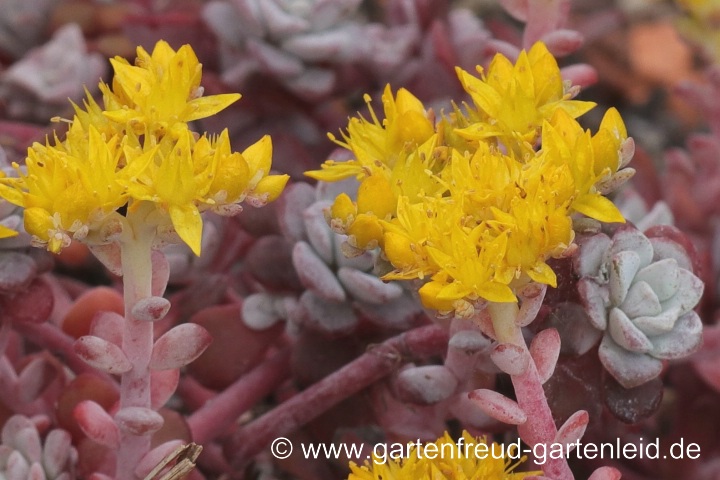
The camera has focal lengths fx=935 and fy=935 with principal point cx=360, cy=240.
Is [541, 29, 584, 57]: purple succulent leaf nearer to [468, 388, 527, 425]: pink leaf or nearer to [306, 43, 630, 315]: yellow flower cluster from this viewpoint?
[306, 43, 630, 315]: yellow flower cluster

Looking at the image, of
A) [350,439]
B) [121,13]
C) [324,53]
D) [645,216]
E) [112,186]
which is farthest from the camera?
[121,13]

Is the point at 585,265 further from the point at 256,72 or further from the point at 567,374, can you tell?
the point at 256,72

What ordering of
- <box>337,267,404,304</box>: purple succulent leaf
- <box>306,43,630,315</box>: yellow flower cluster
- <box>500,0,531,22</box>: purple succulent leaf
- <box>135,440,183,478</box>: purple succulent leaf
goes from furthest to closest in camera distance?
<box>500,0,531,22</box>: purple succulent leaf, <box>337,267,404,304</box>: purple succulent leaf, <box>135,440,183,478</box>: purple succulent leaf, <box>306,43,630,315</box>: yellow flower cluster

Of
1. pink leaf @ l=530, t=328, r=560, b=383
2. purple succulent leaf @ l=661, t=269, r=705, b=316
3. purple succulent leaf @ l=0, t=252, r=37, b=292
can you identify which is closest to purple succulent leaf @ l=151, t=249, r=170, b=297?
purple succulent leaf @ l=0, t=252, r=37, b=292

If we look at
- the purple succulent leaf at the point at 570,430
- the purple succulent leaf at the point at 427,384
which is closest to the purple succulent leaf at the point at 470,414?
the purple succulent leaf at the point at 427,384

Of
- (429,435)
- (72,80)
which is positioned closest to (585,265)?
(429,435)

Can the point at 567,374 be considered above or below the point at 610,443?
above
